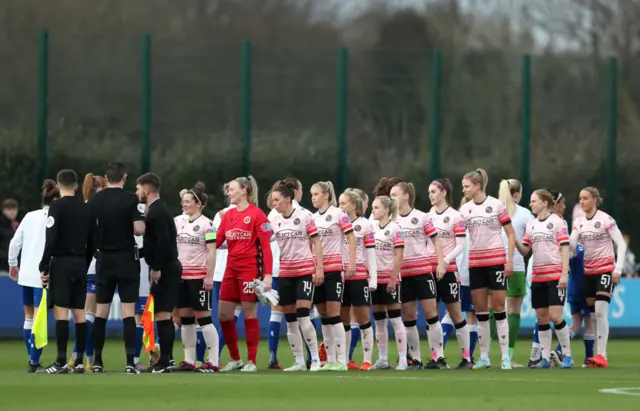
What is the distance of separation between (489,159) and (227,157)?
5313 millimetres

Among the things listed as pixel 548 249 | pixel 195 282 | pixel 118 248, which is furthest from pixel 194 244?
pixel 548 249

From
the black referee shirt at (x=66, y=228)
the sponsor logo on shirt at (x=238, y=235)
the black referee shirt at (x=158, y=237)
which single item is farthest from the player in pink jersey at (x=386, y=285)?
the black referee shirt at (x=66, y=228)

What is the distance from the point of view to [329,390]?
14.4 metres

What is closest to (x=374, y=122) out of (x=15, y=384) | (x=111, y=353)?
(x=111, y=353)

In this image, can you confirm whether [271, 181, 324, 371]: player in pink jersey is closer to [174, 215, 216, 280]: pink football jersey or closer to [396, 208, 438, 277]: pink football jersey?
[174, 215, 216, 280]: pink football jersey

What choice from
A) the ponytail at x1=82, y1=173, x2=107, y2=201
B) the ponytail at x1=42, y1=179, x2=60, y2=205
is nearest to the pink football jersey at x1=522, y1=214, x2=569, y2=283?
the ponytail at x1=82, y1=173, x2=107, y2=201

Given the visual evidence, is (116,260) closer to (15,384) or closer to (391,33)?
(15,384)

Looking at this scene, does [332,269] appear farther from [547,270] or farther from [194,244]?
[547,270]

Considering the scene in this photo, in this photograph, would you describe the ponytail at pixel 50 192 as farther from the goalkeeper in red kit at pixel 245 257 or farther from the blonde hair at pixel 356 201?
the blonde hair at pixel 356 201

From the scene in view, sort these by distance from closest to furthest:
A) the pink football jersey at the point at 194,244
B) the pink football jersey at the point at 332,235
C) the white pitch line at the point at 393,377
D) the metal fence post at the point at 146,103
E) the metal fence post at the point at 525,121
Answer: the white pitch line at the point at 393,377 → the pink football jersey at the point at 194,244 → the pink football jersey at the point at 332,235 → the metal fence post at the point at 146,103 → the metal fence post at the point at 525,121

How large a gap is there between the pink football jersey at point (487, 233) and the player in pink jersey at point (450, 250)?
153mm

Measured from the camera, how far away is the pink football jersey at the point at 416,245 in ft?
61.7

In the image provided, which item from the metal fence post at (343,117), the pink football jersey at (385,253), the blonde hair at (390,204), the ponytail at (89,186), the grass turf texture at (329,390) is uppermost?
the metal fence post at (343,117)

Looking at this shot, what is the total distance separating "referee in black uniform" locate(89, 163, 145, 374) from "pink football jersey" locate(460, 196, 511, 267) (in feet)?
13.6
